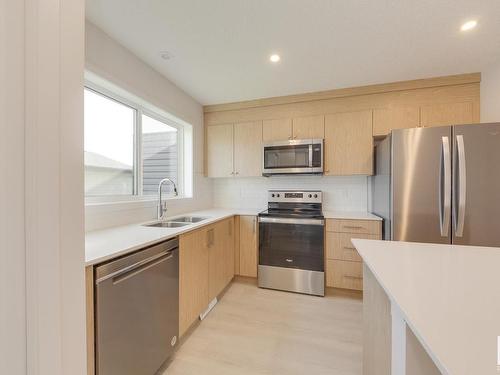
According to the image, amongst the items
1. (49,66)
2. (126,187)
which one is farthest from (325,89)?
(49,66)

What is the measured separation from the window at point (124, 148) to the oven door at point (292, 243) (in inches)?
52.9

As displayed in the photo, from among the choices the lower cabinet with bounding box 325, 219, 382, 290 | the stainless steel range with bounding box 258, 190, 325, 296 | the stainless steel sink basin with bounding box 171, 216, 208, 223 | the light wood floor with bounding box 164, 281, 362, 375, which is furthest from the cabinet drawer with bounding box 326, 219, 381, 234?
the stainless steel sink basin with bounding box 171, 216, 208, 223

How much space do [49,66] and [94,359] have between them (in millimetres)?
1171

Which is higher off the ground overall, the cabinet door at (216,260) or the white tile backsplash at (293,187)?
the white tile backsplash at (293,187)

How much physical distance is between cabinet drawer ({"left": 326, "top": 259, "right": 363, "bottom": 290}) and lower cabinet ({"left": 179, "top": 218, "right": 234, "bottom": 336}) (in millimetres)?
1150

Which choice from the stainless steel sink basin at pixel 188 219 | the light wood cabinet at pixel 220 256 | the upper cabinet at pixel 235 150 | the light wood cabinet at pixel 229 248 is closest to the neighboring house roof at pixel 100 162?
the stainless steel sink basin at pixel 188 219

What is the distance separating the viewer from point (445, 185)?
1869 mm

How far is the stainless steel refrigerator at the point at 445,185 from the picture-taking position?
5.94 ft

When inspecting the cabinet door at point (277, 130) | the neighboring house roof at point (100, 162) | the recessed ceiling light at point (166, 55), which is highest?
the recessed ceiling light at point (166, 55)

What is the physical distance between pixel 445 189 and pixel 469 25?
3.94 ft

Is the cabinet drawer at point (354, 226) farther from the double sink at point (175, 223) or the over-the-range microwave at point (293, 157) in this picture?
the double sink at point (175, 223)

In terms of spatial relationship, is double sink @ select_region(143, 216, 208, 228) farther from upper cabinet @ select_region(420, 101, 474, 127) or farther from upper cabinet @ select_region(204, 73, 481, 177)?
upper cabinet @ select_region(420, 101, 474, 127)

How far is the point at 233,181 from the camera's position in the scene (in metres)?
3.42

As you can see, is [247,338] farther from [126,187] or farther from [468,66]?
[468,66]
